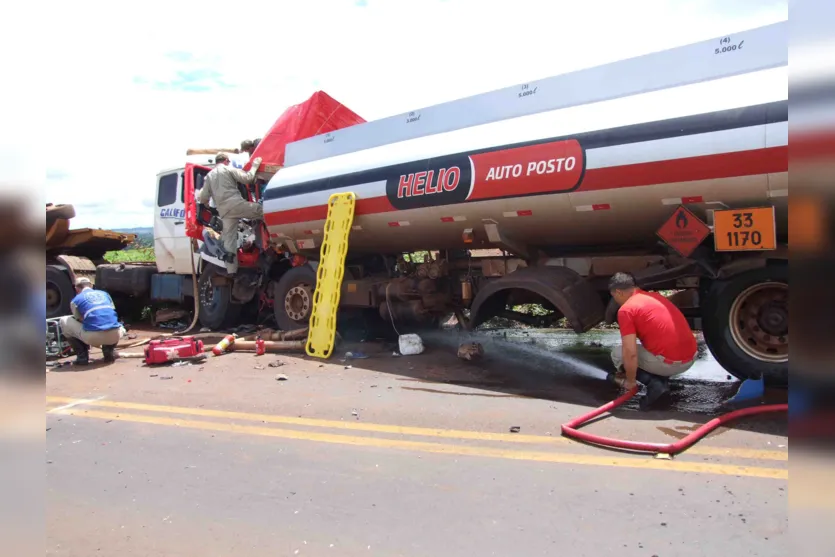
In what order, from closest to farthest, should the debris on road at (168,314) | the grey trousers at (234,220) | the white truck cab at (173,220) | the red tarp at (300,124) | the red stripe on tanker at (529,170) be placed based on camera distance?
the red stripe on tanker at (529,170) → the grey trousers at (234,220) → the red tarp at (300,124) → the white truck cab at (173,220) → the debris on road at (168,314)

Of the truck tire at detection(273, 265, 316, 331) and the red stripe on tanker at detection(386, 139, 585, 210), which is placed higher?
the red stripe on tanker at detection(386, 139, 585, 210)

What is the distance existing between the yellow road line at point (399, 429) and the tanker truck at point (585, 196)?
4.52 feet

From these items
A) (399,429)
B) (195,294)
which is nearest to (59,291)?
(195,294)

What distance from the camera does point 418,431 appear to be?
422 cm

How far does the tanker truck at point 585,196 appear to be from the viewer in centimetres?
441

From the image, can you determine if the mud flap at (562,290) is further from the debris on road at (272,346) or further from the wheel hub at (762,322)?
the debris on road at (272,346)

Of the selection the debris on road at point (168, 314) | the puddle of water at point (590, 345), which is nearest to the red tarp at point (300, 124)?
the debris on road at point (168, 314)

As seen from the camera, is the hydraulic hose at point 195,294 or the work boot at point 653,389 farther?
the hydraulic hose at point 195,294

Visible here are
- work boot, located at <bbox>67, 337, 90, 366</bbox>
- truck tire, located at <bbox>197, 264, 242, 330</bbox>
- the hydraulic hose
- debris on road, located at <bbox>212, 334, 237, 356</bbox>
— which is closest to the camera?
work boot, located at <bbox>67, 337, 90, 366</bbox>

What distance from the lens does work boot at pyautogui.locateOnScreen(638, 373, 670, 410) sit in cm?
444

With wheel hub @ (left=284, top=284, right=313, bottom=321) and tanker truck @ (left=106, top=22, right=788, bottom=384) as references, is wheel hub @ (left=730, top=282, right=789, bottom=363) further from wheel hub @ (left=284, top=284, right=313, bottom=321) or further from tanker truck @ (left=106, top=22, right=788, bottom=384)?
wheel hub @ (left=284, top=284, right=313, bottom=321)

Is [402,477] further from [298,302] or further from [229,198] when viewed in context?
[229,198]

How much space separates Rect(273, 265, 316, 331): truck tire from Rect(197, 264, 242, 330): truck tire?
1.26m

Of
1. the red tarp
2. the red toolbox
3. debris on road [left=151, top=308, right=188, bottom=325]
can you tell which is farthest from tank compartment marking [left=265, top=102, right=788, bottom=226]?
debris on road [left=151, top=308, right=188, bottom=325]
